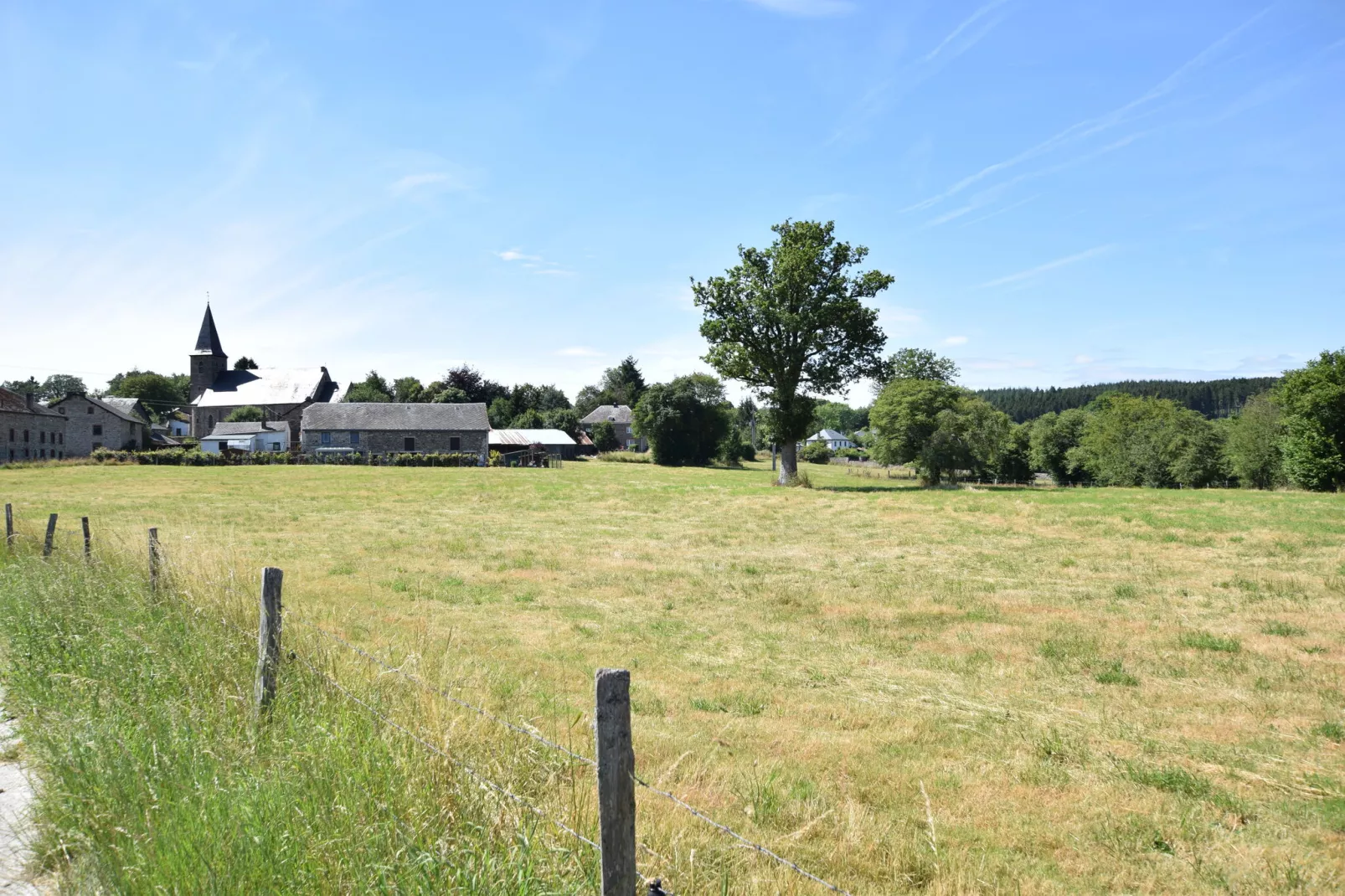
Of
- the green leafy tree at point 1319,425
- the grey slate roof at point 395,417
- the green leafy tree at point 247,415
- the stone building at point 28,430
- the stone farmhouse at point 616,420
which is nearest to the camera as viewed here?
the green leafy tree at point 1319,425

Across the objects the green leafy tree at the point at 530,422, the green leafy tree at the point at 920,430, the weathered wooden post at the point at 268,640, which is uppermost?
the green leafy tree at the point at 530,422

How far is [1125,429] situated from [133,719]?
3351 inches

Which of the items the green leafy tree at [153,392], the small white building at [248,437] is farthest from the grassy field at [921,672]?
the green leafy tree at [153,392]

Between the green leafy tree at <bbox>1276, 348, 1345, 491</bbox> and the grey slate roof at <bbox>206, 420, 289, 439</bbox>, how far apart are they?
88411 millimetres

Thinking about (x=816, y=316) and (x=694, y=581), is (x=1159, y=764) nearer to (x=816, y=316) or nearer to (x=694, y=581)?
(x=694, y=581)

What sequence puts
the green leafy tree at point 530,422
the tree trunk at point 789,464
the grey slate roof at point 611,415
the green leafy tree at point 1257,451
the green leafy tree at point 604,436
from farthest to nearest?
the grey slate roof at point 611,415, the green leafy tree at point 604,436, the green leafy tree at point 530,422, the green leafy tree at point 1257,451, the tree trunk at point 789,464

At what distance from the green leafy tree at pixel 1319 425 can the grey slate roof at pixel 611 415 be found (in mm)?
81968

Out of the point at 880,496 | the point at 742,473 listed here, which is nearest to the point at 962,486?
the point at 880,496

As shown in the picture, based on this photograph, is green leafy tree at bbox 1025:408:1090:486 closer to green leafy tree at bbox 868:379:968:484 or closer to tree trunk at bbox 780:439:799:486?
green leafy tree at bbox 868:379:968:484

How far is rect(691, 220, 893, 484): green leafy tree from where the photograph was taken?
43.9 m

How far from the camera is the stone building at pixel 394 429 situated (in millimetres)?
76250

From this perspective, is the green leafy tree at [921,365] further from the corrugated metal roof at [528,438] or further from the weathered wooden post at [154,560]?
the weathered wooden post at [154,560]

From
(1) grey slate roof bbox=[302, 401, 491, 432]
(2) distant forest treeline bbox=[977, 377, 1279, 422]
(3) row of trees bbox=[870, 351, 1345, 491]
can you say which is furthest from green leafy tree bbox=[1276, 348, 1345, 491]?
(2) distant forest treeline bbox=[977, 377, 1279, 422]

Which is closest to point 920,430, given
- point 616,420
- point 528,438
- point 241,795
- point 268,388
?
point 241,795
